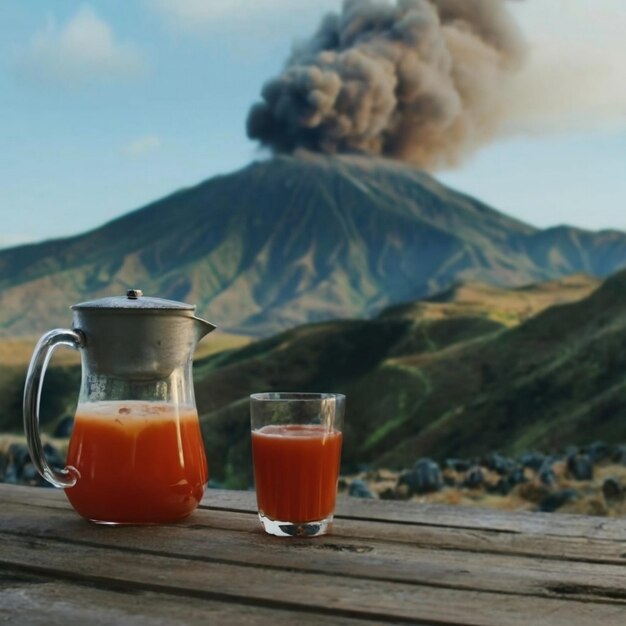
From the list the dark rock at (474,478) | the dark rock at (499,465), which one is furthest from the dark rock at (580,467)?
the dark rock at (474,478)

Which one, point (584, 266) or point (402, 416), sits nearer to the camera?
point (402, 416)

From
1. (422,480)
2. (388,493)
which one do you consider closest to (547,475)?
(422,480)

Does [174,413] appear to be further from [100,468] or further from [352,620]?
[352,620]

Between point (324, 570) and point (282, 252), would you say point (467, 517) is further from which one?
point (282, 252)

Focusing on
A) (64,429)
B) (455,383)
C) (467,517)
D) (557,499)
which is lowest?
(64,429)

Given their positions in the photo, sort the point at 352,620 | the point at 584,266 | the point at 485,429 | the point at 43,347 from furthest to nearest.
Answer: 1. the point at 584,266
2. the point at 485,429
3. the point at 43,347
4. the point at 352,620

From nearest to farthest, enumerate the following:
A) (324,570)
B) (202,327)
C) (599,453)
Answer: (324,570) < (202,327) < (599,453)

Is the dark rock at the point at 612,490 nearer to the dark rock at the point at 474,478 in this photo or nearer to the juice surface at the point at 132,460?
the dark rock at the point at 474,478

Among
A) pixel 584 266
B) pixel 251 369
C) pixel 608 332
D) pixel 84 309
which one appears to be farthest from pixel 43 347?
pixel 584 266
